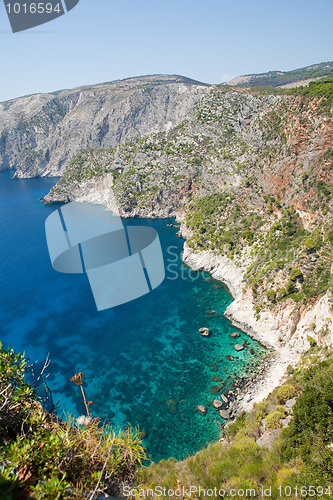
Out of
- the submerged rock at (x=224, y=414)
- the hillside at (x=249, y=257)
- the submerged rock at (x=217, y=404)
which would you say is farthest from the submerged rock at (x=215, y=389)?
the submerged rock at (x=224, y=414)

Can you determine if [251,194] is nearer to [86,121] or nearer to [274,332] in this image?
[274,332]

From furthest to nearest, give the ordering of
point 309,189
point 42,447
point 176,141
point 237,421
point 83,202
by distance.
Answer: point 83,202 → point 176,141 → point 309,189 → point 237,421 → point 42,447

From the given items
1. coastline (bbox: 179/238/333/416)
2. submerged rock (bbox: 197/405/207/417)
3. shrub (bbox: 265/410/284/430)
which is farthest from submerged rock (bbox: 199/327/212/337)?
shrub (bbox: 265/410/284/430)

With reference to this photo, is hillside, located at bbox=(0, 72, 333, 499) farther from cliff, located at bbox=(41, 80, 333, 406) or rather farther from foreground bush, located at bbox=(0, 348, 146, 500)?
cliff, located at bbox=(41, 80, 333, 406)

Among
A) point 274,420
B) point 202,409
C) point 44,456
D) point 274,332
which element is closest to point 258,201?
point 274,332

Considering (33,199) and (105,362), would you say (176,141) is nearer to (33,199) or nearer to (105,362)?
(33,199)

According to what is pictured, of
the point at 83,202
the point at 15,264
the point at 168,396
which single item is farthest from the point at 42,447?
the point at 83,202
